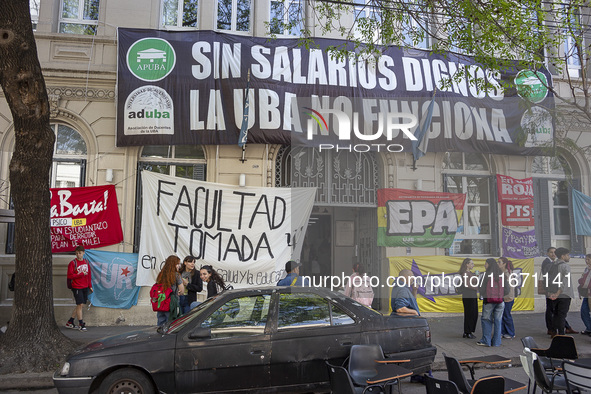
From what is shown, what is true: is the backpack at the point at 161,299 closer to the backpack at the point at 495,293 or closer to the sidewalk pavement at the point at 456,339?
the sidewalk pavement at the point at 456,339

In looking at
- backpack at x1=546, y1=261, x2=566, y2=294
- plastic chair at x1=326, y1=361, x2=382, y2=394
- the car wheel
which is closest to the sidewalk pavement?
backpack at x1=546, y1=261, x2=566, y2=294

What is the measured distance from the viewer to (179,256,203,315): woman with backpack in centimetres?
791

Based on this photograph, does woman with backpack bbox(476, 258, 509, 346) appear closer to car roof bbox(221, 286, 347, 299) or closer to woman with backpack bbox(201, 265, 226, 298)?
car roof bbox(221, 286, 347, 299)

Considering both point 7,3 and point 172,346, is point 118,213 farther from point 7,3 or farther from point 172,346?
point 172,346

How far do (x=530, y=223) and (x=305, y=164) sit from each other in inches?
237

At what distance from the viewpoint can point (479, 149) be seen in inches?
466

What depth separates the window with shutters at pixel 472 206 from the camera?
12.1 m

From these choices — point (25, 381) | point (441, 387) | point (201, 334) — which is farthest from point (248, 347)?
point (25, 381)

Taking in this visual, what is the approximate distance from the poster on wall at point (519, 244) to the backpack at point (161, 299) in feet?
Result: 28.6

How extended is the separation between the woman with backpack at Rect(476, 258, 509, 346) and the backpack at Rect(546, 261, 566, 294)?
1.49m

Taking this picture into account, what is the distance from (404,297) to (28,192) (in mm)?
6240

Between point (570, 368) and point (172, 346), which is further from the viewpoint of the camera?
point (172, 346)

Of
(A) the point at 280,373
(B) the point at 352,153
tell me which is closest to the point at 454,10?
(B) the point at 352,153

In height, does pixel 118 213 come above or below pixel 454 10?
below
